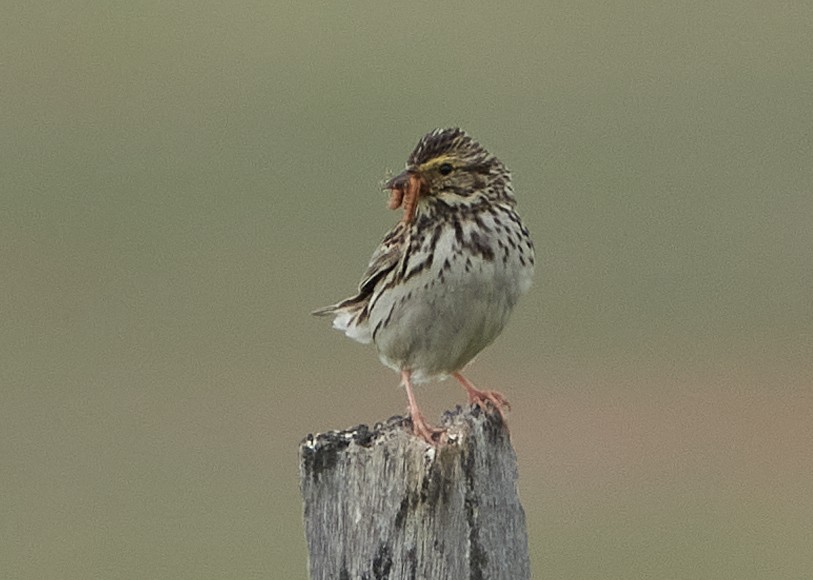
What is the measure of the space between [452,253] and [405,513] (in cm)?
226

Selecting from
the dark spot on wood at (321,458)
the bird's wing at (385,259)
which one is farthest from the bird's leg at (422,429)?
the bird's wing at (385,259)

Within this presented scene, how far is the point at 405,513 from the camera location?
17.8 feet

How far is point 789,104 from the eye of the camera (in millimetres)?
26625

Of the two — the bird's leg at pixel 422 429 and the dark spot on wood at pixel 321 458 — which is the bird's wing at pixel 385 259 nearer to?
the bird's leg at pixel 422 429

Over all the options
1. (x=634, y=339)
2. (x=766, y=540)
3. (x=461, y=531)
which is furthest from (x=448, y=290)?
(x=634, y=339)

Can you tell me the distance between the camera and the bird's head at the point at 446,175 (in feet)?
24.8

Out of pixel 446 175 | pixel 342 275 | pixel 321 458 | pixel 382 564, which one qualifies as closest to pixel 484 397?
pixel 446 175

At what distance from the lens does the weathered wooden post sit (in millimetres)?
5371

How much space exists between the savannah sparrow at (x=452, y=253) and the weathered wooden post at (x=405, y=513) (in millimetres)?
1899

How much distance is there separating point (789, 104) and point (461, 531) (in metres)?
21.8

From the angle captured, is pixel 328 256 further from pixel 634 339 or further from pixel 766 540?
pixel 766 540

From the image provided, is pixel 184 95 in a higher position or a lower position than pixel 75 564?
higher

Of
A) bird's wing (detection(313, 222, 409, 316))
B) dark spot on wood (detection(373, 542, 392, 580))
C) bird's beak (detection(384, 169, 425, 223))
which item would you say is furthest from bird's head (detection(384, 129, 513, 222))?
dark spot on wood (detection(373, 542, 392, 580))

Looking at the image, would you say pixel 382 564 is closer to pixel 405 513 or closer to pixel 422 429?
pixel 405 513
